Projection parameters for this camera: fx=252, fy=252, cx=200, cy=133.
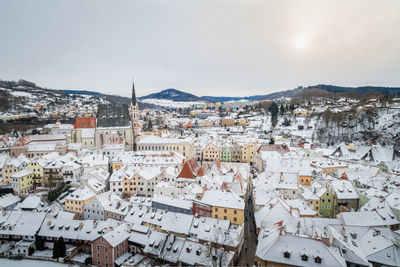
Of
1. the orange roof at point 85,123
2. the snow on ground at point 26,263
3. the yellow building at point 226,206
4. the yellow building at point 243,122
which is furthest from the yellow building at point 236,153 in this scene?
the yellow building at point 243,122

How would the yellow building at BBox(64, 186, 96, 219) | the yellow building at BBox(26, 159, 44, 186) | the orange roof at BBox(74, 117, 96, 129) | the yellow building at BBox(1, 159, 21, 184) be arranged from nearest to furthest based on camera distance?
the yellow building at BBox(64, 186, 96, 219), the yellow building at BBox(26, 159, 44, 186), the yellow building at BBox(1, 159, 21, 184), the orange roof at BBox(74, 117, 96, 129)

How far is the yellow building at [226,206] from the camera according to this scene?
32219 millimetres

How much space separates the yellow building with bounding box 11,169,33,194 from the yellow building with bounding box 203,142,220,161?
133 ft

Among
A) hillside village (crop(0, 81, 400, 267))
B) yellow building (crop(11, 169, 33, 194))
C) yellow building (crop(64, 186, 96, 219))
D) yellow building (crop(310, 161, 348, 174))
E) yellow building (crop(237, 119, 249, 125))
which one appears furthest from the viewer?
yellow building (crop(237, 119, 249, 125))

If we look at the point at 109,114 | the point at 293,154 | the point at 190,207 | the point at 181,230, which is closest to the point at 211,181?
the point at 190,207

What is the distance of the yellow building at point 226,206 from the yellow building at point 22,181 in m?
34.3

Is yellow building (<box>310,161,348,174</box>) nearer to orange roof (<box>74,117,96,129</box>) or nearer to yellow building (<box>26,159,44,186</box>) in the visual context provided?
yellow building (<box>26,159,44,186</box>)

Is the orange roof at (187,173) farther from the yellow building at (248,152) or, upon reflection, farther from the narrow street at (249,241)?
the yellow building at (248,152)

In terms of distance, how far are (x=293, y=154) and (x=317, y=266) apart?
47.6 m

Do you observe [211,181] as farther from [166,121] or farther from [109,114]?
[166,121]

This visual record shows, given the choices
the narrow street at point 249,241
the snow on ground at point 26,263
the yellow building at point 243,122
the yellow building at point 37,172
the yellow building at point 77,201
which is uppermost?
the yellow building at point 243,122

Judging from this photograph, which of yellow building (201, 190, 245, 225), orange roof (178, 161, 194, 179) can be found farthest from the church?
yellow building (201, 190, 245, 225)

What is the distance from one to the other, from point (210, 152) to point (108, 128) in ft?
95.3

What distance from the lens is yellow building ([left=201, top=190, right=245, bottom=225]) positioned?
32.2 meters
